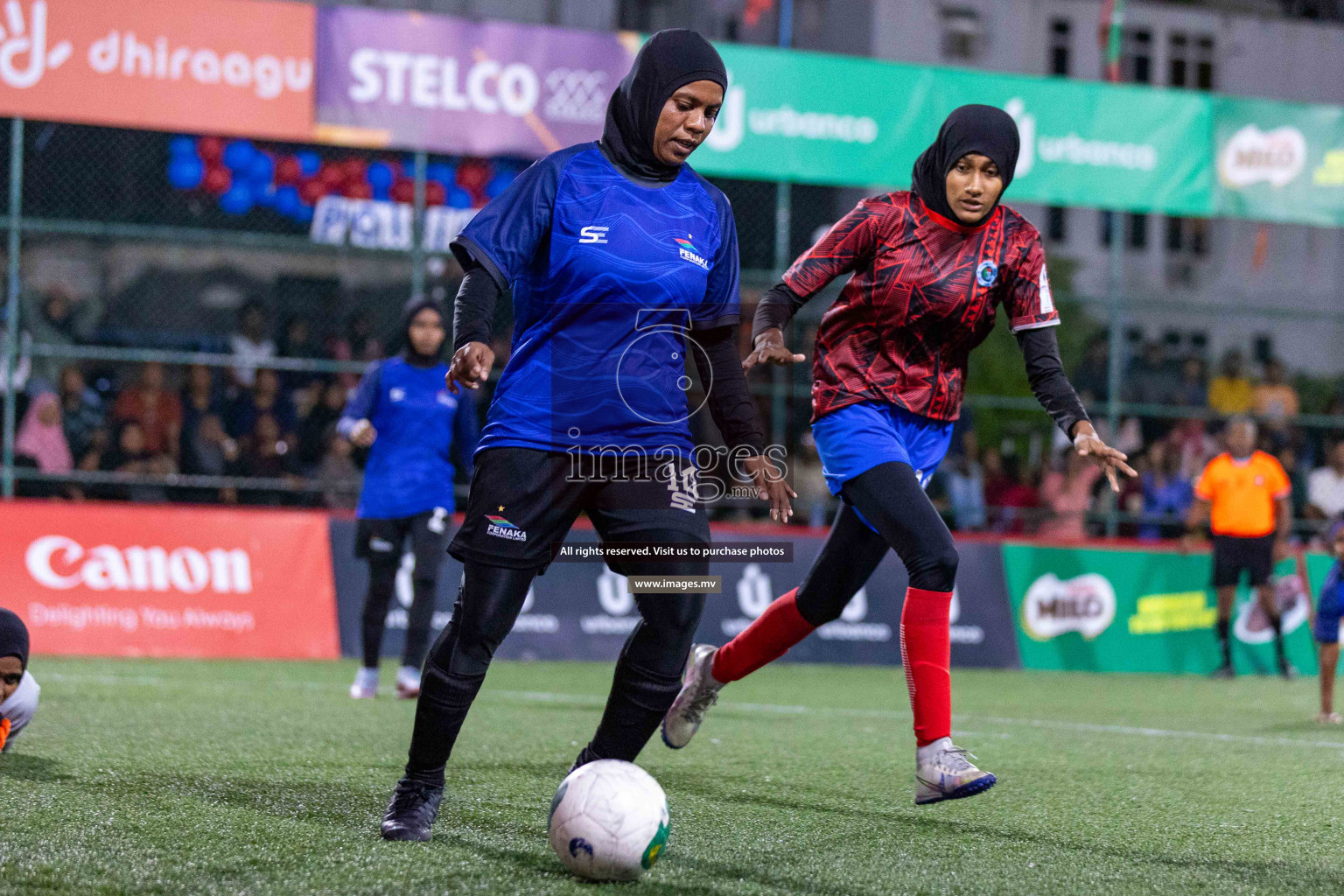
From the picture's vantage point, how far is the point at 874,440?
16.3ft

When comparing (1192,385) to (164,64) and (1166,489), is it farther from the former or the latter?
(164,64)

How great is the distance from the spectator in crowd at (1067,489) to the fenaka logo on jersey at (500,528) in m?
11.3

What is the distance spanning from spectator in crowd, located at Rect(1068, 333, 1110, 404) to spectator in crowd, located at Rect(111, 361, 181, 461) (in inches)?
353

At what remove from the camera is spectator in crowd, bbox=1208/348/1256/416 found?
59.9 ft

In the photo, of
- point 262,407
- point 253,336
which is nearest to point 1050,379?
point 262,407

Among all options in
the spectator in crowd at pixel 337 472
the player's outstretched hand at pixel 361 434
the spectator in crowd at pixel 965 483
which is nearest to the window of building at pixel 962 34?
the spectator in crowd at pixel 965 483

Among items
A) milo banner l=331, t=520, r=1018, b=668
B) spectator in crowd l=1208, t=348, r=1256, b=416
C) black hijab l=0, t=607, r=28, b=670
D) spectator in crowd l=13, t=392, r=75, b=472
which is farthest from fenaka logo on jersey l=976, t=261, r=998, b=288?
spectator in crowd l=1208, t=348, r=1256, b=416

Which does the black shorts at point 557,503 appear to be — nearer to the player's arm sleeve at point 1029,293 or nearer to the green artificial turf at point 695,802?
the green artificial turf at point 695,802

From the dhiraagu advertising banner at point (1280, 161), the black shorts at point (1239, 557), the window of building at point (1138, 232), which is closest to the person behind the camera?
the black shorts at point (1239, 557)

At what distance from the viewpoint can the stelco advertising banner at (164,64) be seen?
463 inches

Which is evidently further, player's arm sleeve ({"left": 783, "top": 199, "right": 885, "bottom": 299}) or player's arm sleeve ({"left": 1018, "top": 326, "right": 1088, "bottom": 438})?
player's arm sleeve ({"left": 783, "top": 199, "right": 885, "bottom": 299})

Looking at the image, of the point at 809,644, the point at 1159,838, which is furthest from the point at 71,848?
the point at 809,644

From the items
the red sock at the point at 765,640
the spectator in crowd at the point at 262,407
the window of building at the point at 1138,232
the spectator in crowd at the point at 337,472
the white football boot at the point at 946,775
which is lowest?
the white football boot at the point at 946,775

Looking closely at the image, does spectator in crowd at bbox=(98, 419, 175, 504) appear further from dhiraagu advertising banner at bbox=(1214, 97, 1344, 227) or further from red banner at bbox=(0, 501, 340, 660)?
dhiraagu advertising banner at bbox=(1214, 97, 1344, 227)
